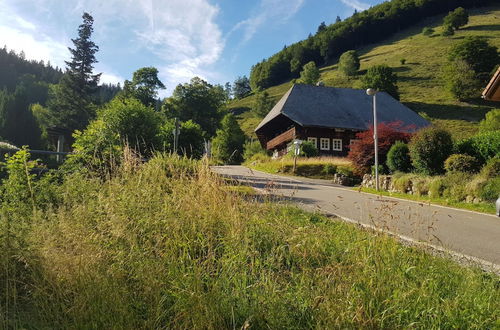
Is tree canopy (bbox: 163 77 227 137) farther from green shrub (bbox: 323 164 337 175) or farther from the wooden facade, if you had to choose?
green shrub (bbox: 323 164 337 175)

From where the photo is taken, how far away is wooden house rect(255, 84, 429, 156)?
35.5 metres

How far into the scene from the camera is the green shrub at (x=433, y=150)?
14.9 m

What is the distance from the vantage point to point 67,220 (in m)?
4.13

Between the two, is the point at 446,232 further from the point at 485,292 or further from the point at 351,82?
the point at 351,82

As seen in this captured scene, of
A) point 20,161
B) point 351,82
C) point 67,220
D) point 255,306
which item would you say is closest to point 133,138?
point 20,161

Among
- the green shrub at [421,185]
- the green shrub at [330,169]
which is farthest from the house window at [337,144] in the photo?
the green shrub at [421,185]

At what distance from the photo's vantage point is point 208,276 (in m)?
3.15

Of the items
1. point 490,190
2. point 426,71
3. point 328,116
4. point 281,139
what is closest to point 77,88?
point 281,139

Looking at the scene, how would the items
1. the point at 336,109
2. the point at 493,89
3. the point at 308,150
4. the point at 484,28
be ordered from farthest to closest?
the point at 484,28 → the point at 336,109 → the point at 308,150 → the point at 493,89

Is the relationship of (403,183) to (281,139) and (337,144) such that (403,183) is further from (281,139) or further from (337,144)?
(281,139)

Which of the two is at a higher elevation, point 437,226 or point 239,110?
point 239,110

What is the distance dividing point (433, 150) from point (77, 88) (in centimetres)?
5009

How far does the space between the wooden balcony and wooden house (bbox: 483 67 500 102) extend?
22.9 metres

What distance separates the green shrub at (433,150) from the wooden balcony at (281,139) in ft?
68.2
